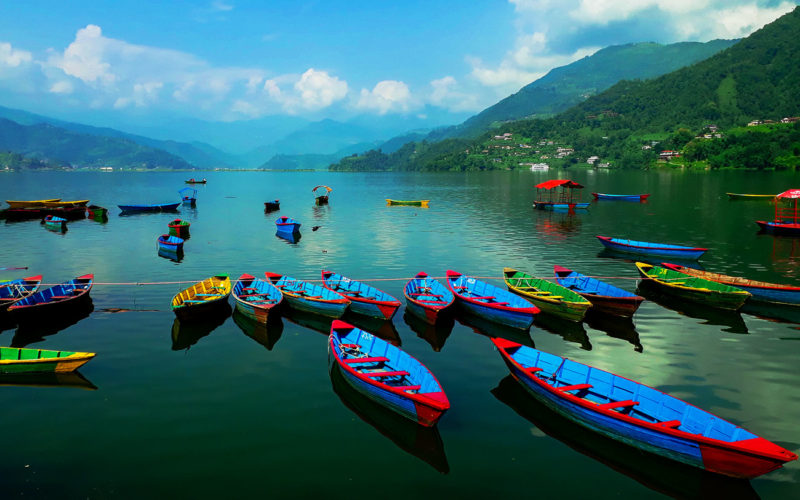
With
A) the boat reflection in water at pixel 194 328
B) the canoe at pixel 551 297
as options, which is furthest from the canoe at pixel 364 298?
the canoe at pixel 551 297

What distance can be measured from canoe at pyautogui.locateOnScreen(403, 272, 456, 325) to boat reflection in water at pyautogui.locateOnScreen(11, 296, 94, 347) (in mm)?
22692

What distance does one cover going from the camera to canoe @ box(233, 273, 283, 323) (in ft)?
92.6

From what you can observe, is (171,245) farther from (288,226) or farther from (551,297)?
(551,297)

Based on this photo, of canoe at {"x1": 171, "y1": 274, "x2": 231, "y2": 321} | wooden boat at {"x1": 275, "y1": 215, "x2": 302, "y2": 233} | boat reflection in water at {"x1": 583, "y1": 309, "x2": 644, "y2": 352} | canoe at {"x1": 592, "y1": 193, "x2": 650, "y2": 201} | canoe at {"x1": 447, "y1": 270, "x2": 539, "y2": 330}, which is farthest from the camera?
canoe at {"x1": 592, "y1": 193, "x2": 650, "y2": 201}

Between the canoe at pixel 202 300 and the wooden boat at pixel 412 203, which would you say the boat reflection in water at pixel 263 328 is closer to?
the canoe at pixel 202 300

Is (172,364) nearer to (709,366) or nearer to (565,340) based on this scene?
(565,340)

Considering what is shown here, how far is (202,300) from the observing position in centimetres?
2936

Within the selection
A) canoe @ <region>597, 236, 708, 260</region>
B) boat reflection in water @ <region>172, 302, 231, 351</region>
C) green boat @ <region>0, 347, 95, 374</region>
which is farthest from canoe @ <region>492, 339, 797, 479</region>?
canoe @ <region>597, 236, 708, 260</region>

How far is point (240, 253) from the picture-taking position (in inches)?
2090

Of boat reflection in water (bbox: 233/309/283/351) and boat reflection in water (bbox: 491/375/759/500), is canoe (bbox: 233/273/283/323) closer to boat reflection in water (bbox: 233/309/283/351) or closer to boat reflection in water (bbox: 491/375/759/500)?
boat reflection in water (bbox: 233/309/283/351)

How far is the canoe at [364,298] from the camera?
28.2 m

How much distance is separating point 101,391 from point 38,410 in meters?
2.30

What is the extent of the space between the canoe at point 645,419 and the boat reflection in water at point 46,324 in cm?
2798

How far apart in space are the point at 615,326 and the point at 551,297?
4.33 meters
